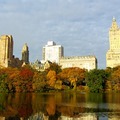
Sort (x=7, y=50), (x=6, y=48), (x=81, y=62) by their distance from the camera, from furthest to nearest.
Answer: (x=81, y=62) → (x=7, y=50) → (x=6, y=48)

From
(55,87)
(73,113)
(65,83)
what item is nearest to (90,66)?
(65,83)

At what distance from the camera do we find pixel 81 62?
164 meters

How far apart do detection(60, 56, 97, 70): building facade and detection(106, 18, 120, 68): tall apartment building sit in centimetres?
Result: 944

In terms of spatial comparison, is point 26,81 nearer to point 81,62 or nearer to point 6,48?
point 6,48

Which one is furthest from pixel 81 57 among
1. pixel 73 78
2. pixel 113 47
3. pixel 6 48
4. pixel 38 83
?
pixel 38 83

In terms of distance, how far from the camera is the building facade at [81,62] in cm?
16050

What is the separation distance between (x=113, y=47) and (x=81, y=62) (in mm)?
23645

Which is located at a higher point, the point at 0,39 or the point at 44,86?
the point at 0,39

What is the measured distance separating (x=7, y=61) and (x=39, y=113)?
119 meters

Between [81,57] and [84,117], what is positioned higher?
[81,57]

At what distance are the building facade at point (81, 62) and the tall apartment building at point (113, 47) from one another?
944 cm

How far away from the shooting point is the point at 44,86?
75875 mm

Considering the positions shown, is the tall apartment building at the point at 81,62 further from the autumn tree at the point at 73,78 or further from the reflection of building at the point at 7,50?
the autumn tree at the point at 73,78

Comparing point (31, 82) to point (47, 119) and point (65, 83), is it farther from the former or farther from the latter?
point (47, 119)
